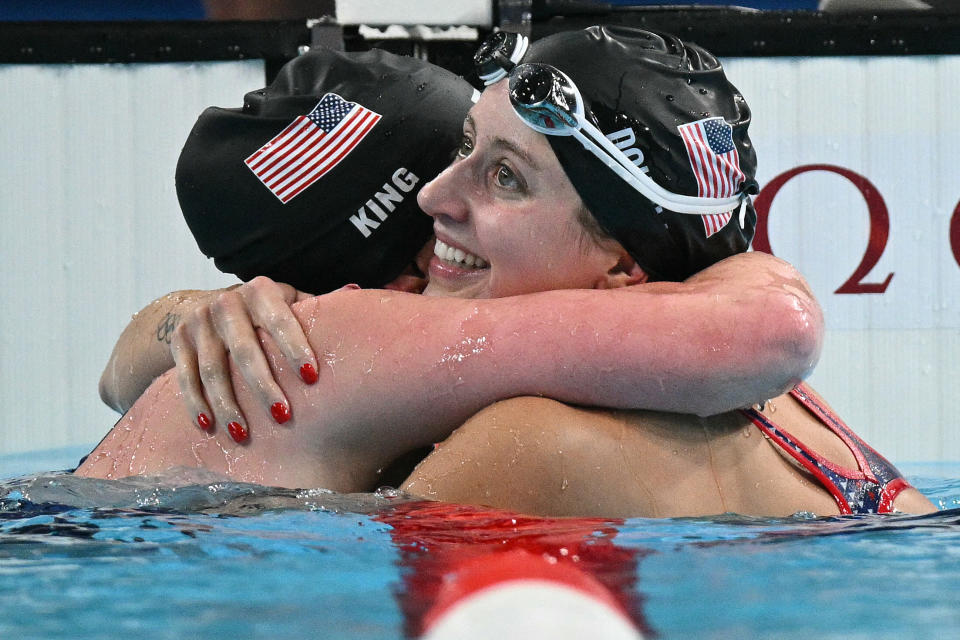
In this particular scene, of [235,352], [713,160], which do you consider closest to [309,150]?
[235,352]

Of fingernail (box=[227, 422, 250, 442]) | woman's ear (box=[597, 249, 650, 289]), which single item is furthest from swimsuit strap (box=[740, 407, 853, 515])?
fingernail (box=[227, 422, 250, 442])

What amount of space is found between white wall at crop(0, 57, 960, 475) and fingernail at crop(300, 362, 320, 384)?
2857mm

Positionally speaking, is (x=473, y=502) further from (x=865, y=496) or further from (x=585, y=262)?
(x=865, y=496)

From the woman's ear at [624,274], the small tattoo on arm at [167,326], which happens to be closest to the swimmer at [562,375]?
the woman's ear at [624,274]

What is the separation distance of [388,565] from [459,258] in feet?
3.17

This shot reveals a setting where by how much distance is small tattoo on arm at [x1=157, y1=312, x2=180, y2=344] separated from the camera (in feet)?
8.48

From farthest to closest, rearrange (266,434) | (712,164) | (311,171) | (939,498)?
(939,498)
(311,171)
(712,164)
(266,434)

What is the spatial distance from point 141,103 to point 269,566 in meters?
3.62

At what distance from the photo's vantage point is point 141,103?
15.5ft

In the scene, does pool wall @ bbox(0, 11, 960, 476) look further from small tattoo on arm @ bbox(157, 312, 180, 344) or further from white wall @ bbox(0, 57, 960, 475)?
small tattoo on arm @ bbox(157, 312, 180, 344)

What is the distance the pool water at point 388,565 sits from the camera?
1293mm

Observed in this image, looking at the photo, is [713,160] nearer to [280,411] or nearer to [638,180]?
[638,180]

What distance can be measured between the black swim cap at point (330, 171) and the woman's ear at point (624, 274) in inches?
24.5

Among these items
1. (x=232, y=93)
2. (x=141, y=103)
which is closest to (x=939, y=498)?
(x=232, y=93)
